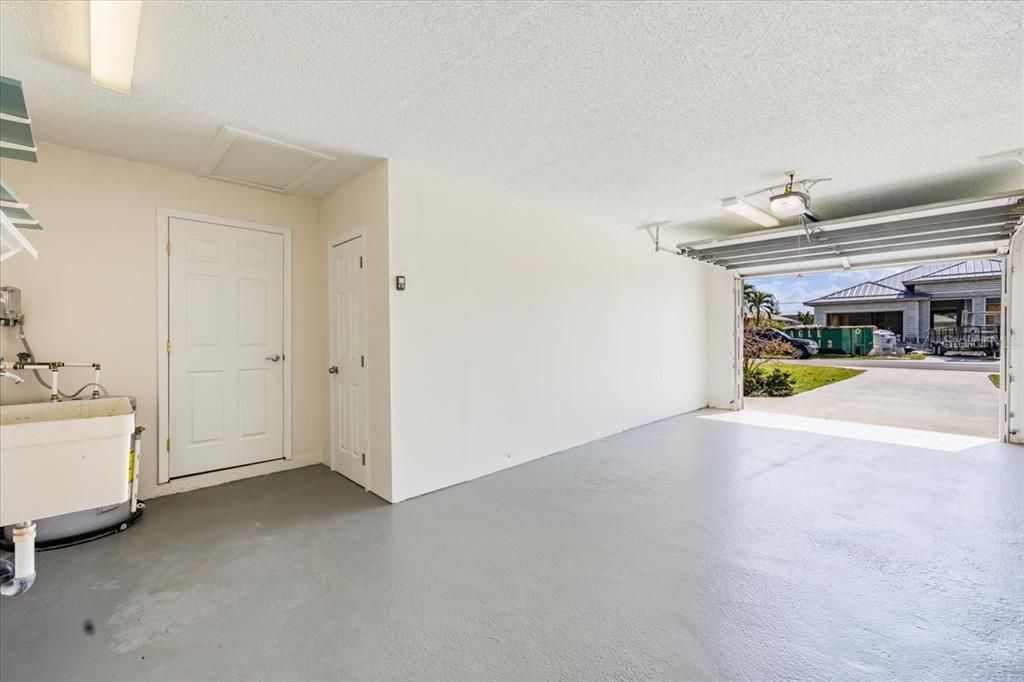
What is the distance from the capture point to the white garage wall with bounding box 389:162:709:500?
11.7ft

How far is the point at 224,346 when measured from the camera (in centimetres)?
386

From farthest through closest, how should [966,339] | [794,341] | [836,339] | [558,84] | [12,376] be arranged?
[836,339] < [794,341] < [966,339] < [558,84] < [12,376]

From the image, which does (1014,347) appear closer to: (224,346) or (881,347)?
(881,347)

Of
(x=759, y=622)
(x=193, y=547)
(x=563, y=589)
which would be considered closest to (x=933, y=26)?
(x=759, y=622)

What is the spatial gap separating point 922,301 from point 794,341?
2608 mm

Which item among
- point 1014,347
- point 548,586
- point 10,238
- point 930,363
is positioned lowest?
point 548,586

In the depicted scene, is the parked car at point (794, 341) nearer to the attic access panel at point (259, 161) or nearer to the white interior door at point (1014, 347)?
the white interior door at point (1014, 347)

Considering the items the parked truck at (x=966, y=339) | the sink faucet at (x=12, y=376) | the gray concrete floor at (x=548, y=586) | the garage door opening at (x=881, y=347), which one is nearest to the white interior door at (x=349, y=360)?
the gray concrete floor at (x=548, y=586)

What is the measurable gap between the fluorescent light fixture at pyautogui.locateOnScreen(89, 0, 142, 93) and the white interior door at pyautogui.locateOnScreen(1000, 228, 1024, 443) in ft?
25.9

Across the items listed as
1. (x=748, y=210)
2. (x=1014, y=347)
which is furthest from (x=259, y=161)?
(x=1014, y=347)

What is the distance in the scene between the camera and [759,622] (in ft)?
6.51

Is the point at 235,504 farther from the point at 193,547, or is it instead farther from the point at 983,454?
the point at 983,454

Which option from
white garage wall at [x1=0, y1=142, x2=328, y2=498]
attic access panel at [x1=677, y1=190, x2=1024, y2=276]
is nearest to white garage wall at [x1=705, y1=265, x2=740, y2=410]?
attic access panel at [x1=677, y1=190, x2=1024, y2=276]

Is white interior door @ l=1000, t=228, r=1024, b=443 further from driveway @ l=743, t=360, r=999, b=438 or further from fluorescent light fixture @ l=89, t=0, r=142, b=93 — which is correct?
fluorescent light fixture @ l=89, t=0, r=142, b=93
